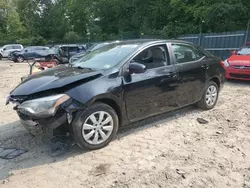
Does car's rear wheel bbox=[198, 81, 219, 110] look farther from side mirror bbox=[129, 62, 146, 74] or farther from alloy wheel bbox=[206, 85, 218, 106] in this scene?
side mirror bbox=[129, 62, 146, 74]

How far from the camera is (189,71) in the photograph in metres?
4.93

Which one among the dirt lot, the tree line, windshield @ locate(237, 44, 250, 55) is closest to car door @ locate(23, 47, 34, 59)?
the tree line

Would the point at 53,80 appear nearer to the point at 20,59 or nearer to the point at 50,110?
the point at 50,110

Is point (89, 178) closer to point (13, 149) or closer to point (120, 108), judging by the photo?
point (120, 108)

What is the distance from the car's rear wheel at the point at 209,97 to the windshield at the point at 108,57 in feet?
6.43

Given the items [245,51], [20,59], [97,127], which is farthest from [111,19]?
[97,127]

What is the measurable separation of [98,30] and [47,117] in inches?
1187

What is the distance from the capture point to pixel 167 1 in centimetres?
2286

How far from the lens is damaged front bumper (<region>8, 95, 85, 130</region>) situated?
131 inches

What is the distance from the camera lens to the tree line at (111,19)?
1722cm

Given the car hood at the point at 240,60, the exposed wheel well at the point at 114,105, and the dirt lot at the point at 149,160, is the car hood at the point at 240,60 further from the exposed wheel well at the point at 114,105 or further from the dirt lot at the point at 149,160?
the exposed wheel well at the point at 114,105

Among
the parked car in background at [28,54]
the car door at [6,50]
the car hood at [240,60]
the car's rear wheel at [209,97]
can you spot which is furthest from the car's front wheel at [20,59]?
the car's rear wheel at [209,97]

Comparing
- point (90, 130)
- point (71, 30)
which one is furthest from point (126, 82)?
point (71, 30)

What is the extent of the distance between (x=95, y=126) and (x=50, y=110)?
699 millimetres
